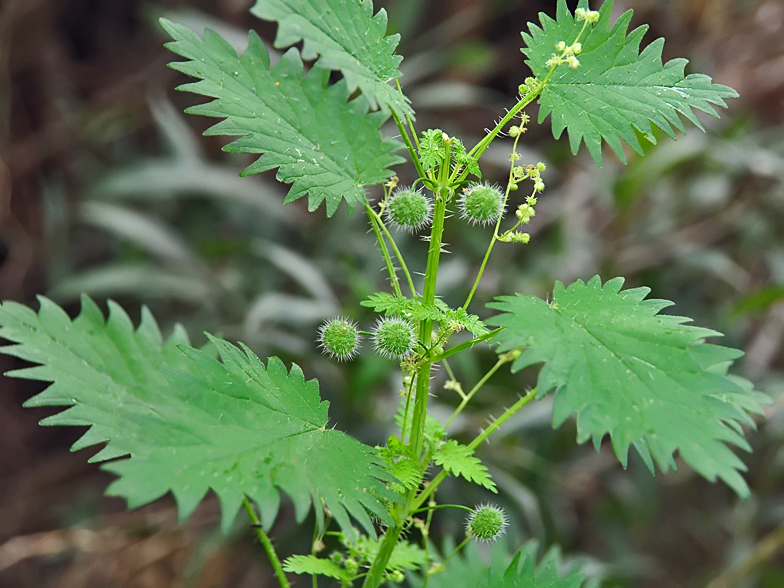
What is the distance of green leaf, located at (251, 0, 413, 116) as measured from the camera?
47 centimetres

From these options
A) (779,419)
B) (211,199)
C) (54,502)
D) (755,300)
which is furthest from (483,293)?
(54,502)

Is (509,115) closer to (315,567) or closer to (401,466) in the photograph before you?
(401,466)

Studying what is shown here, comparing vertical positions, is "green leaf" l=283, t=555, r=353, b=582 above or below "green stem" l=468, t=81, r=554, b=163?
below

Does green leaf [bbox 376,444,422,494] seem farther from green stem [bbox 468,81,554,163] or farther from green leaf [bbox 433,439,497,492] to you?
green stem [bbox 468,81,554,163]

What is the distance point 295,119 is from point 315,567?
38 cm

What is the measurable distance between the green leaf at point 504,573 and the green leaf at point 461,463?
0.43 feet

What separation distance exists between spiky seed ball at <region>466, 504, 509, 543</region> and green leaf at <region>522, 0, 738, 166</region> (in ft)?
1.01

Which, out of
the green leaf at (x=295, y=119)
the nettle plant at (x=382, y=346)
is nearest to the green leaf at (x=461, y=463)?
the nettle plant at (x=382, y=346)

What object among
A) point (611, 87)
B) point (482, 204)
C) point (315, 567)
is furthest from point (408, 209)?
point (315, 567)

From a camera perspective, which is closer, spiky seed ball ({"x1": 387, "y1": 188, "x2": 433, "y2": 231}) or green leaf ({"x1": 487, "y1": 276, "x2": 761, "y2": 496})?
green leaf ({"x1": 487, "y1": 276, "x2": 761, "y2": 496})

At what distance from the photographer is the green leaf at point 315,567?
22.5 inches

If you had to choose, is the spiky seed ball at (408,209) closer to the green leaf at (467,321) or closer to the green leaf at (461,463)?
the green leaf at (467,321)

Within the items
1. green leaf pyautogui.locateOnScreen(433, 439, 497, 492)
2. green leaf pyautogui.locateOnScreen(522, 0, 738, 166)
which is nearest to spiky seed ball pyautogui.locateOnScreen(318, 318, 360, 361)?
green leaf pyautogui.locateOnScreen(433, 439, 497, 492)

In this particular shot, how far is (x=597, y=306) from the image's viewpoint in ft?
1.75
